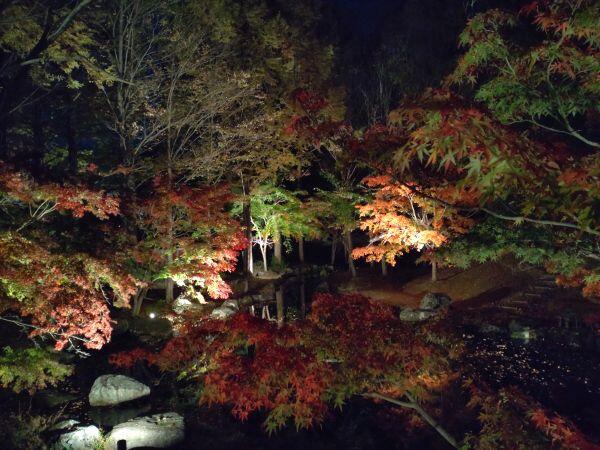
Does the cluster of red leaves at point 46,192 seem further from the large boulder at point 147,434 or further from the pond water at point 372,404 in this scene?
the pond water at point 372,404

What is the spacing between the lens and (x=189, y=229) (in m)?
15.0

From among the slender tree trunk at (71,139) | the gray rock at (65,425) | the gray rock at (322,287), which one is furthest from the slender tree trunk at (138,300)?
the gray rock at (322,287)

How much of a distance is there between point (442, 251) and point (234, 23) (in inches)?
493

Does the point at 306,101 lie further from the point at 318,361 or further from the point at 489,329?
the point at 489,329

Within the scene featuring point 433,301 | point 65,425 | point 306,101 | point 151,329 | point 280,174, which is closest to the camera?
point 306,101

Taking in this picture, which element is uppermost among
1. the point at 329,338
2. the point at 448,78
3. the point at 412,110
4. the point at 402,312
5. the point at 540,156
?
the point at 448,78

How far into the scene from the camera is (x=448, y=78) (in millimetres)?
6172

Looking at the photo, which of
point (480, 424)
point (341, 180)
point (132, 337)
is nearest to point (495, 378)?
point (480, 424)

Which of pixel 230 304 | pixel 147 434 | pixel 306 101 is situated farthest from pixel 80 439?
pixel 230 304

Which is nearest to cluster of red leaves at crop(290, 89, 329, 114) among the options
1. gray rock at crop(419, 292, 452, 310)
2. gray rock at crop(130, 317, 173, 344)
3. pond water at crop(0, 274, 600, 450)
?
pond water at crop(0, 274, 600, 450)

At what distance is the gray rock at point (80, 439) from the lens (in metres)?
7.23

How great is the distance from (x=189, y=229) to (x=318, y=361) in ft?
32.8

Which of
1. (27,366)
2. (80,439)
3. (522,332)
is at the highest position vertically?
(27,366)

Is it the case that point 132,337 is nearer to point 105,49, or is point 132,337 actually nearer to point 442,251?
point 105,49
